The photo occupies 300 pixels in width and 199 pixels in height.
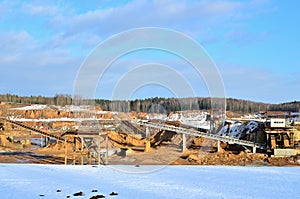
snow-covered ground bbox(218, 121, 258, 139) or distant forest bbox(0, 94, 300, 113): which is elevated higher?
distant forest bbox(0, 94, 300, 113)

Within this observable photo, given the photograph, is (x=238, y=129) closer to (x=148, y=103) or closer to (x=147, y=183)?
(x=147, y=183)

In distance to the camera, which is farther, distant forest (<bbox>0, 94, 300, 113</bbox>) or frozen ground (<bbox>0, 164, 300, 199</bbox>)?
distant forest (<bbox>0, 94, 300, 113</bbox>)

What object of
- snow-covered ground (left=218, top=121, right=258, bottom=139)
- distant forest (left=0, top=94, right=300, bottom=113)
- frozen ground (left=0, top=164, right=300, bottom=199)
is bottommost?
frozen ground (left=0, top=164, right=300, bottom=199)

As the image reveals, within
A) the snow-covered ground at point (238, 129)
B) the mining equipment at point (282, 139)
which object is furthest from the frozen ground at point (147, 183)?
the snow-covered ground at point (238, 129)

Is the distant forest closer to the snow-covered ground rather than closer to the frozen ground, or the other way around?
the snow-covered ground

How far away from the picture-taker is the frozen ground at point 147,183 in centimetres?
1226

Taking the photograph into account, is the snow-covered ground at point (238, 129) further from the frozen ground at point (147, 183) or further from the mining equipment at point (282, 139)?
the frozen ground at point (147, 183)

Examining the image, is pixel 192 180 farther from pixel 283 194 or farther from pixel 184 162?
pixel 184 162

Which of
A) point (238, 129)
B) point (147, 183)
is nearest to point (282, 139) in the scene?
point (238, 129)

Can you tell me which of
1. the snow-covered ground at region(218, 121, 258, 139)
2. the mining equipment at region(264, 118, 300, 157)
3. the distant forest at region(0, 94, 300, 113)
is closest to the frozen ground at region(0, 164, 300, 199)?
the mining equipment at region(264, 118, 300, 157)

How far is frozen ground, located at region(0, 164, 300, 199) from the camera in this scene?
40.2 ft

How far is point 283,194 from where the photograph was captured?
12836 millimetres

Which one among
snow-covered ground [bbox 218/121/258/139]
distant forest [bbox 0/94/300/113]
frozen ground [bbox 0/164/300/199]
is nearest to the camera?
frozen ground [bbox 0/164/300/199]

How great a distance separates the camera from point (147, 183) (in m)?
14.5
